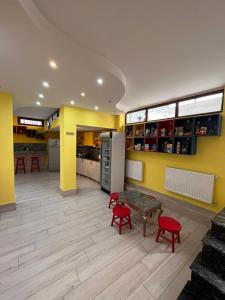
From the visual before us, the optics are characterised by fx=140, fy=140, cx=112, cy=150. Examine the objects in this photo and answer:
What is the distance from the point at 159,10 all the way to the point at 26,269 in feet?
10.7

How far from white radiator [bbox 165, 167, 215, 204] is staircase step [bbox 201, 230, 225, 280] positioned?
143 centimetres

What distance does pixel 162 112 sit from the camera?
13.3 feet

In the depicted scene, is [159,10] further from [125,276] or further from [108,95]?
[125,276]

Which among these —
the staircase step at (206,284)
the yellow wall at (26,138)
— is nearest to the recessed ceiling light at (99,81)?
the staircase step at (206,284)

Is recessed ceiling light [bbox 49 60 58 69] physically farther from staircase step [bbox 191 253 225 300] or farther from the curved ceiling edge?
staircase step [bbox 191 253 225 300]

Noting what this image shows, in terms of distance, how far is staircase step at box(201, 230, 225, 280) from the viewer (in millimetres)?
1578

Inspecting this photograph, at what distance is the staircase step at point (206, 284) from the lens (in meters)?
1.44

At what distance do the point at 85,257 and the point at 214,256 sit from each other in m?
1.68

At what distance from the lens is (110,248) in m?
2.24

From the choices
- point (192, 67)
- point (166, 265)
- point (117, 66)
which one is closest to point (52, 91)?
point (117, 66)

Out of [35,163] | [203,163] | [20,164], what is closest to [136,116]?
[203,163]

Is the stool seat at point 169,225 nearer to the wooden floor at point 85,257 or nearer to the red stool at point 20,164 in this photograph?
the wooden floor at point 85,257

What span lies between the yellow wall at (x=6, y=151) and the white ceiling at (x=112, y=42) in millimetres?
612

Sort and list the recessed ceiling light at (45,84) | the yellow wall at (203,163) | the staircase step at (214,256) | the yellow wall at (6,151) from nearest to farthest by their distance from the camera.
Answer: the staircase step at (214,256), the recessed ceiling light at (45,84), the yellow wall at (203,163), the yellow wall at (6,151)
